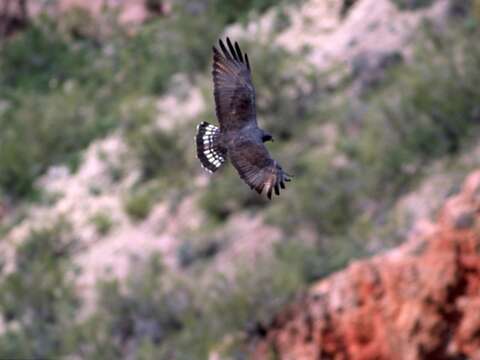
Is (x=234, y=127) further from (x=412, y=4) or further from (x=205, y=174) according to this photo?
(x=412, y=4)

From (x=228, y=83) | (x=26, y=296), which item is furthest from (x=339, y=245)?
(x=228, y=83)

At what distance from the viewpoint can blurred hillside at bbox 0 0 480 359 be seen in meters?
17.3

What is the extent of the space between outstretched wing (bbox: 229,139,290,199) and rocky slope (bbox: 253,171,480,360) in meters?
4.47

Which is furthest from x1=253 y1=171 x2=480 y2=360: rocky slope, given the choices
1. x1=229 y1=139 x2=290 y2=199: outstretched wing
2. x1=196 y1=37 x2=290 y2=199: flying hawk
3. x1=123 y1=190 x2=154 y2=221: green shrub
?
x1=123 y1=190 x2=154 y2=221: green shrub

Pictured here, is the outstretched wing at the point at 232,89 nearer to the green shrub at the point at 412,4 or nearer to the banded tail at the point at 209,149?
the banded tail at the point at 209,149

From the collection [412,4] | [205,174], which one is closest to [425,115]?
[205,174]

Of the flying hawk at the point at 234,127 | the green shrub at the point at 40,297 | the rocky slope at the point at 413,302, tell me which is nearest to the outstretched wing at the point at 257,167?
the flying hawk at the point at 234,127

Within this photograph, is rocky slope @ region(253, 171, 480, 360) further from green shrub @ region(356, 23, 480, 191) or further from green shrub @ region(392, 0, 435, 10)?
green shrub @ region(392, 0, 435, 10)

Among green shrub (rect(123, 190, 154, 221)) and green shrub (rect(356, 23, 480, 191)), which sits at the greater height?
green shrub (rect(123, 190, 154, 221))

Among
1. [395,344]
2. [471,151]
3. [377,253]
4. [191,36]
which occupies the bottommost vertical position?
[395,344]

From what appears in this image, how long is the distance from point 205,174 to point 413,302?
8.89 m

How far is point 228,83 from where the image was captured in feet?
30.2

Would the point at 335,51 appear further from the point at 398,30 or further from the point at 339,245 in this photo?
the point at 339,245

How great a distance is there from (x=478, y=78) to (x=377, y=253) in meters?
4.36
